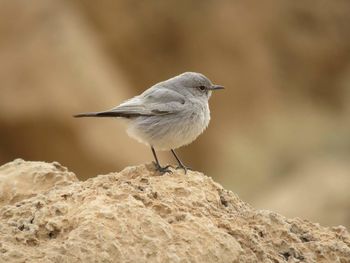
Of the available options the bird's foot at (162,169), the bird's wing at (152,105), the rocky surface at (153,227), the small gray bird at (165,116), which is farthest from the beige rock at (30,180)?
the bird's wing at (152,105)

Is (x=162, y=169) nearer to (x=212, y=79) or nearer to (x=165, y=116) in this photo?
(x=165, y=116)

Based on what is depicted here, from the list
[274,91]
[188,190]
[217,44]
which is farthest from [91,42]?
[188,190]

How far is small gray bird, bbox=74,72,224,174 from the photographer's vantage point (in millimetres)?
8203

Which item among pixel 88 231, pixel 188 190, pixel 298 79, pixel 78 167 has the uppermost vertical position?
pixel 298 79

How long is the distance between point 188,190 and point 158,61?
15211mm

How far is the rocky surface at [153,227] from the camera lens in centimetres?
560

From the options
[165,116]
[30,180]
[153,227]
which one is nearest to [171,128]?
[165,116]

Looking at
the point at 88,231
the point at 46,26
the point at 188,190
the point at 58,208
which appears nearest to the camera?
the point at 88,231

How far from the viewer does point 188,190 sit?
6.42 metres

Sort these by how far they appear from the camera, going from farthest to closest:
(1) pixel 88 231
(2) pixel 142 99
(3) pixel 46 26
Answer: (3) pixel 46 26 < (2) pixel 142 99 < (1) pixel 88 231

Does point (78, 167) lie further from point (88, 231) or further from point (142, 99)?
point (88, 231)

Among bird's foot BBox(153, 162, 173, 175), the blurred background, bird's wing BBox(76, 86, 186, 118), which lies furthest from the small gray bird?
the blurred background

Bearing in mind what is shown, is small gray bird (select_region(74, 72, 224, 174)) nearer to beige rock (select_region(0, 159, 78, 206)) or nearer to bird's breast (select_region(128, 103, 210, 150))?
bird's breast (select_region(128, 103, 210, 150))

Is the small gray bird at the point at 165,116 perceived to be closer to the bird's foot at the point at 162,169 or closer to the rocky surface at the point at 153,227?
the bird's foot at the point at 162,169
